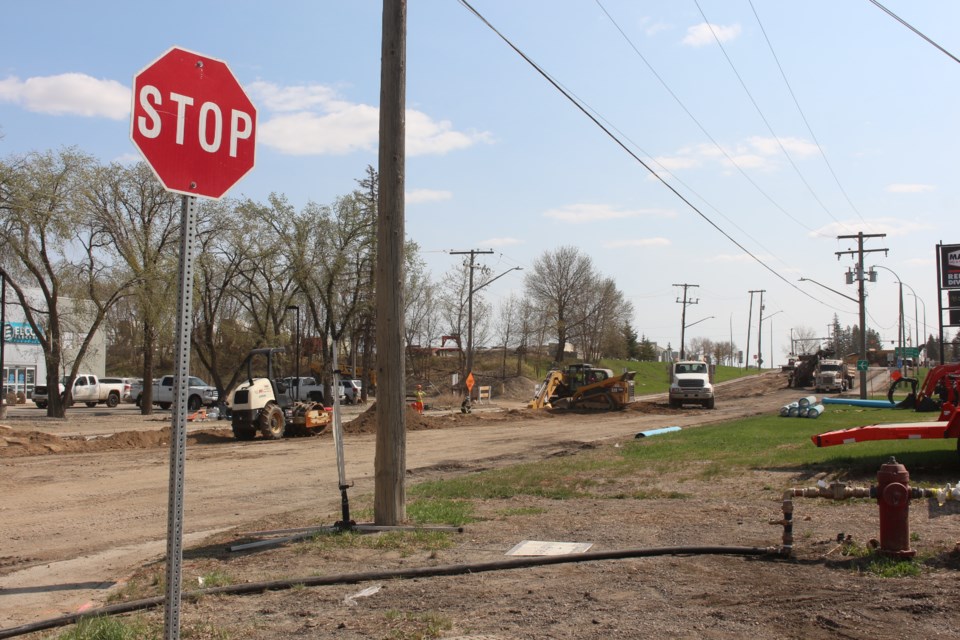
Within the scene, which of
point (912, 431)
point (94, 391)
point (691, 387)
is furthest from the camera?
point (94, 391)

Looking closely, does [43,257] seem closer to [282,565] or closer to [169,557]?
[282,565]

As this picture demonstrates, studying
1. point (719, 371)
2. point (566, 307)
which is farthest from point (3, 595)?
point (719, 371)

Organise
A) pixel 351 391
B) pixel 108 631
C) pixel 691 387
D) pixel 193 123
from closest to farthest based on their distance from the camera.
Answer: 1. pixel 193 123
2. pixel 108 631
3. pixel 691 387
4. pixel 351 391

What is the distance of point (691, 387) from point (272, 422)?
1007 inches

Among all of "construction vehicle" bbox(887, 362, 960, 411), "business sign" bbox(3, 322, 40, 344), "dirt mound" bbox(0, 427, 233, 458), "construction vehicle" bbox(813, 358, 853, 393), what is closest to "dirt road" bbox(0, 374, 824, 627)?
"dirt mound" bbox(0, 427, 233, 458)

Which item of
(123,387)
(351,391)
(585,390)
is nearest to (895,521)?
(585,390)

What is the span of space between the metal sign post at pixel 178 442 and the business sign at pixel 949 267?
88.9 feet

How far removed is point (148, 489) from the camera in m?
14.9

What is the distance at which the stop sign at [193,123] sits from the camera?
12.8ft

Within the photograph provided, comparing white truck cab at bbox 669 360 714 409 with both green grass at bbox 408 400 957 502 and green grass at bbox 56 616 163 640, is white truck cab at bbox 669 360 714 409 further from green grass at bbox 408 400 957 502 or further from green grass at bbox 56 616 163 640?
green grass at bbox 56 616 163 640

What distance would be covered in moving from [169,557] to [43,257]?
3529 centimetres

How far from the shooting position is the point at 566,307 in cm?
9838

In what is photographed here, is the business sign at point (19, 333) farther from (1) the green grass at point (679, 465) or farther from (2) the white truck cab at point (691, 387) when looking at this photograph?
(1) the green grass at point (679, 465)

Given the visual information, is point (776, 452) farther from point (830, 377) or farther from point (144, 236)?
point (830, 377)
